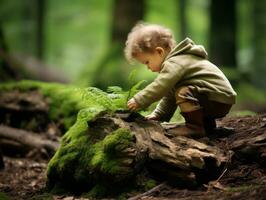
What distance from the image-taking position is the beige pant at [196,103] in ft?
13.0

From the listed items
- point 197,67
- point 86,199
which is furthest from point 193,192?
point 197,67

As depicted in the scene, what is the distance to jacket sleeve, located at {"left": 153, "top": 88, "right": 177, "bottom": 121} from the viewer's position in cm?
448

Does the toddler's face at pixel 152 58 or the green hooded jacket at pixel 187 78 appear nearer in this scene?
the green hooded jacket at pixel 187 78

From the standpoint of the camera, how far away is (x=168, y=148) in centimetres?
385

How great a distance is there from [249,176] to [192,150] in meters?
0.53

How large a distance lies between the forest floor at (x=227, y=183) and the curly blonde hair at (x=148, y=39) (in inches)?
40.5

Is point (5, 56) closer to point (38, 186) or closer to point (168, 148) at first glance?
point (38, 186)

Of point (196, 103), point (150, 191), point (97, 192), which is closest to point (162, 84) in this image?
point (196, 103)

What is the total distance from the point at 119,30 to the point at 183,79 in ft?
24.3

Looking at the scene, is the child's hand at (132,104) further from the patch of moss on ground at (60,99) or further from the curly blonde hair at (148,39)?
the patch of moss on ground at (60,99)

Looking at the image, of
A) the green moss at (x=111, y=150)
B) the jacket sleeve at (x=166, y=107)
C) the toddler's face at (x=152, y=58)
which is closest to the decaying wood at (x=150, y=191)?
the green moss at (x=111, y=150)

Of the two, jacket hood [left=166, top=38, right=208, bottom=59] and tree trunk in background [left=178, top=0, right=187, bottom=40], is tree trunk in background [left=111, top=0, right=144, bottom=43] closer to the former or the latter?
jacket hood [left=166, top=38, right=208, bottom=59]

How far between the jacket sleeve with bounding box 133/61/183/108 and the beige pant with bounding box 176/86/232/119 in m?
0.12

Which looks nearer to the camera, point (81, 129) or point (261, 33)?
point (81, 129)
